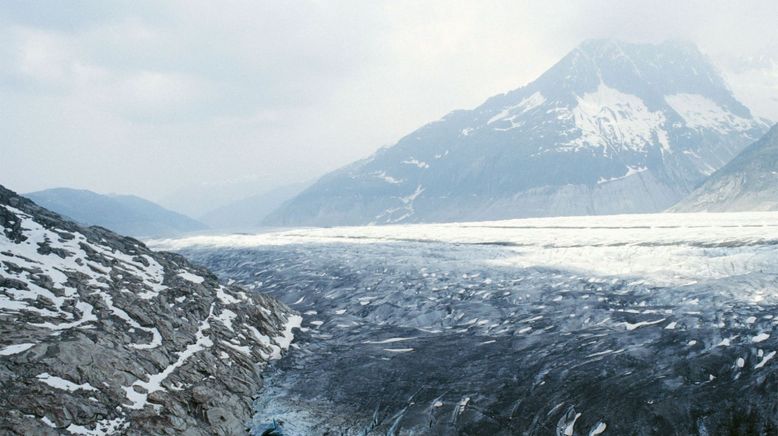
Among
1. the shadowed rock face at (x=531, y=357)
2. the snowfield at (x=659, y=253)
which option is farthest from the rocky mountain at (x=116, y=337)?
the snowfield at (x=659, y=253)

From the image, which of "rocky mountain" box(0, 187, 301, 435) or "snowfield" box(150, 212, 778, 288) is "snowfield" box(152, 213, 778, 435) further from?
"rocky mountain" box(0, 187, 301, 435)

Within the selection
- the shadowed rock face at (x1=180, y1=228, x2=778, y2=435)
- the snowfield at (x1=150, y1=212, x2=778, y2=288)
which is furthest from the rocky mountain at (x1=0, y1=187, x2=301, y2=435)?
the snowfield at (x1=150, y1=212, x2=778, y2=288)

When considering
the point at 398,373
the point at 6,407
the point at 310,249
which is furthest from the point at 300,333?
the point at 310,249

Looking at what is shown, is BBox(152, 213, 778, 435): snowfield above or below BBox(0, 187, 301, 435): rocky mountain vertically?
below

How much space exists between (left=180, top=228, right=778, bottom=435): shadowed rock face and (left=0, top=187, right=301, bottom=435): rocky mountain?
2330mm

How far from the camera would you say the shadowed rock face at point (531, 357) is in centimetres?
1925

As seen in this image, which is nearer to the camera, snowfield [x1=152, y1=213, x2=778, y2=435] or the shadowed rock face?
the shadowed rock face

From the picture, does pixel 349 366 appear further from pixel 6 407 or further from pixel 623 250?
pixel 623 250

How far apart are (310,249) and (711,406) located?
191 ft

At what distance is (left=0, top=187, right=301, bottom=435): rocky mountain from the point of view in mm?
17688

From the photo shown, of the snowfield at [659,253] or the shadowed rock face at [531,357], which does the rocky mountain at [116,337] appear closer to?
the shadowed rock face at [531,357]

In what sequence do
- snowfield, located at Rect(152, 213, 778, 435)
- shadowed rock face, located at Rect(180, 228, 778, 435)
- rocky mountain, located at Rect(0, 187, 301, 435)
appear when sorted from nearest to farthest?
rocky mountain, located at Rect(0, 187, 301, 435)
shadowed rock face, located at Rect(180, 228, 778, 435)
snowfield, located at Rect(152, 213, 778, 435)

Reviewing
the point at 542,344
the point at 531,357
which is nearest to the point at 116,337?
the point at 531,357

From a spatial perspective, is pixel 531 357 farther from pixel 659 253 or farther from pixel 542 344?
pixel 659 253
